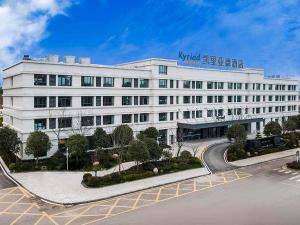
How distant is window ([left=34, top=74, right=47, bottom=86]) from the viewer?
4403 centimetres

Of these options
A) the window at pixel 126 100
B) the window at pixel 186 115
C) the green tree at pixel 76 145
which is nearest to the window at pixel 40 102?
the green tree at pixel 76 145

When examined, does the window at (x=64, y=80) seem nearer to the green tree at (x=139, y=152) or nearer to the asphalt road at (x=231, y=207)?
the green tree at (x=139, y=152)

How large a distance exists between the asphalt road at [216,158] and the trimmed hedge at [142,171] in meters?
2.06

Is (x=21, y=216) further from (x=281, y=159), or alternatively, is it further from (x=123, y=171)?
(x=281, y=159)

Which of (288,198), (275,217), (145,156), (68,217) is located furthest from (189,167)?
(68,217)

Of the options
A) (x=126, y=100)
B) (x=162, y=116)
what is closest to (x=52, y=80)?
(x=126, y=100)

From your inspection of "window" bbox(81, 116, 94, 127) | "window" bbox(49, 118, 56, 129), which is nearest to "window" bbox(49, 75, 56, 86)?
"window" bbox(49, 118, 56, 129)

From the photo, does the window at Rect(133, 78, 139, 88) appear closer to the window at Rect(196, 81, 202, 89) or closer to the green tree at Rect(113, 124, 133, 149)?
the green tree at Rect(113, 124, 133, 149)

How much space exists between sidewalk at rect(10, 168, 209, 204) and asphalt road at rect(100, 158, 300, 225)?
4.76 metres

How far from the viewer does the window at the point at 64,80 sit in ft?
151

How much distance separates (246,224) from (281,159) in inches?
1083

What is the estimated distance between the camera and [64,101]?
46625 mm

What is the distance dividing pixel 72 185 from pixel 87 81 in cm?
1961

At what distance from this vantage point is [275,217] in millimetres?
25078
